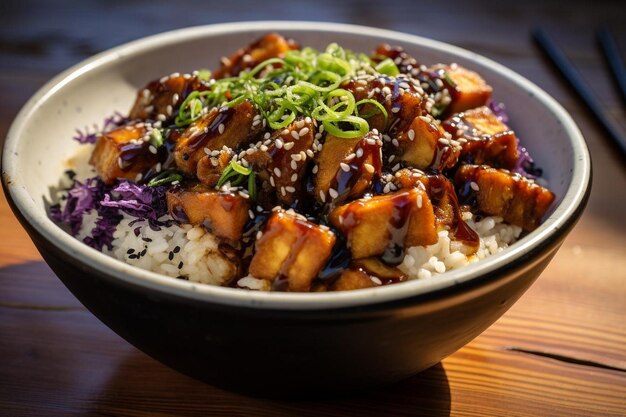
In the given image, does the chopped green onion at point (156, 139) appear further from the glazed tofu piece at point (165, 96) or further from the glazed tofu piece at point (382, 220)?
the glazed tofu piece at point (382, 220)

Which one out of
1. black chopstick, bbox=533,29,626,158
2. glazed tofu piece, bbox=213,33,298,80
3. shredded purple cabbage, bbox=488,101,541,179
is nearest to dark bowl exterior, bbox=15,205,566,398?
shredded purple cabbage, bbox=488,101,541,179

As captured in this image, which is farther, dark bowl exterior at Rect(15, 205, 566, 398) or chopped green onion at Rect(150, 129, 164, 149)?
chopped green onion at Rect(150, 129, 164, 149)

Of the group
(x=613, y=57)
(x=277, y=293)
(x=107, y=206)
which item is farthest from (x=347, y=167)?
(x=613, y=57)

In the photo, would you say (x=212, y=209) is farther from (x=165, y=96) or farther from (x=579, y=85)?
(x=579, y=85)

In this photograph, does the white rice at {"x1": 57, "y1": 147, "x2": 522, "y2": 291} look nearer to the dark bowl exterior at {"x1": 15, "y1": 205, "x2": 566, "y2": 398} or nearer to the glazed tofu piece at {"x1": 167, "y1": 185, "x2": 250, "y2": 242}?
the glazed tofu piece at {"x1": 167, "y1": 185, "x2": 250, "y2": 242}

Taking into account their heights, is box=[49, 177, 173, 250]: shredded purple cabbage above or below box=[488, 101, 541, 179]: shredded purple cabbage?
below

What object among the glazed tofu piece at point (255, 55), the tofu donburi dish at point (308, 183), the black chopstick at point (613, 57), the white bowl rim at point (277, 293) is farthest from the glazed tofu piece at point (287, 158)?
the black chopstick at point (613, 57)
